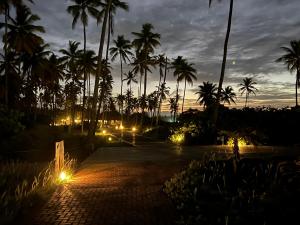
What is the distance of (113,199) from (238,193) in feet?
9.89

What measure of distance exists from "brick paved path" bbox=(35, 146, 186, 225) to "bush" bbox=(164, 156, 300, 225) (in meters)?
0.54

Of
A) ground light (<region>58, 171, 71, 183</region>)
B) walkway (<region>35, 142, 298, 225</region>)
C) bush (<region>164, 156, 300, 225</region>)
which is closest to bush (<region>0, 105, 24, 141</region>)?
walkway (<region>35, 142, 298, 225</region>)

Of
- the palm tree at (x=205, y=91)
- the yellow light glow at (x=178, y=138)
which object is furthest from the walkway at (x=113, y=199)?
the palm tree at (x=205, y=91)

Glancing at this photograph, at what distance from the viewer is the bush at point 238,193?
242 inches

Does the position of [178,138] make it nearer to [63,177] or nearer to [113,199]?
[63,177]

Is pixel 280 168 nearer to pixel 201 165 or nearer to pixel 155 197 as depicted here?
pixel 201 165

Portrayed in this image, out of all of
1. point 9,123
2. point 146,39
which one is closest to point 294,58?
point 146,39

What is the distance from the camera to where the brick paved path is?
21.3ft

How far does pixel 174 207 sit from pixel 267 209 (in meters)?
2.00

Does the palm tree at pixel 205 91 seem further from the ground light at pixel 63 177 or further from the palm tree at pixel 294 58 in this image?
the ground light at pixel 63 177

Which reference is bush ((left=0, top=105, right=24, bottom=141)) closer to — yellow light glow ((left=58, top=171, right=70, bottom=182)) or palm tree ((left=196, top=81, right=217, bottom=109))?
yellow light glow ((left=58, top=171, right=70, bottom=182))

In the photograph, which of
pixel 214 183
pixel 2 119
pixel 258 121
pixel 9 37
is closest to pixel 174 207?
pixel 214 183

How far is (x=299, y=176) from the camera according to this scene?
23.4ft

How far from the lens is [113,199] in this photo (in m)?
7.95
